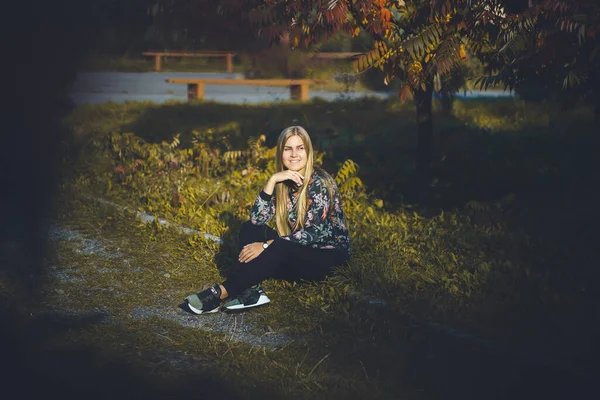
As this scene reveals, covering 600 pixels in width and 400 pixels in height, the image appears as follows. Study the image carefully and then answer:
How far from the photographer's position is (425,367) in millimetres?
4766

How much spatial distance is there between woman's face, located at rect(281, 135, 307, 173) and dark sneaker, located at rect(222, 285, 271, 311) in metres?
0.91

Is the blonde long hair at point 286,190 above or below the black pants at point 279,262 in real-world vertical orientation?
above

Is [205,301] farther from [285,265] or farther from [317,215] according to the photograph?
[317,215]

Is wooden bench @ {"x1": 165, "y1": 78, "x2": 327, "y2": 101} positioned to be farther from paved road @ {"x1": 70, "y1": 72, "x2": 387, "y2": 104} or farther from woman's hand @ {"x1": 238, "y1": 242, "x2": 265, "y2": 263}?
woman's hand @ {"x1": 238, "y1": 242, "x2": 265, "y2": 263}

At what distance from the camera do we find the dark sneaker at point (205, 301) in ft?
18.9

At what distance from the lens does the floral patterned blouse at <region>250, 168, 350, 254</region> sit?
5.94 meters

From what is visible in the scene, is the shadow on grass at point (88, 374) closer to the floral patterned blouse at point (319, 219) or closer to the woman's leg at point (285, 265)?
the woman's leg at point (285, 265)

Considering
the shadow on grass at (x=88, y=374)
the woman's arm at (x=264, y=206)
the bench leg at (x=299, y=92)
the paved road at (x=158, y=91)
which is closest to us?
the shadow on grass at (x=88, y=374)

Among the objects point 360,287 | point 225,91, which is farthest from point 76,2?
point 225,91

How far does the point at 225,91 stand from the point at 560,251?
622 inches

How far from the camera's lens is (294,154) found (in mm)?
6047

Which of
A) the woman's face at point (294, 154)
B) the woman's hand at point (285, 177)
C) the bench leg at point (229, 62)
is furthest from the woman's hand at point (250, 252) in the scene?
the bench leg at point (229, 62)

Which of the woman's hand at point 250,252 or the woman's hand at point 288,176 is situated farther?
the woman's hand at point 288,176

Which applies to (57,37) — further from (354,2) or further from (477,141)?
(354,2)
